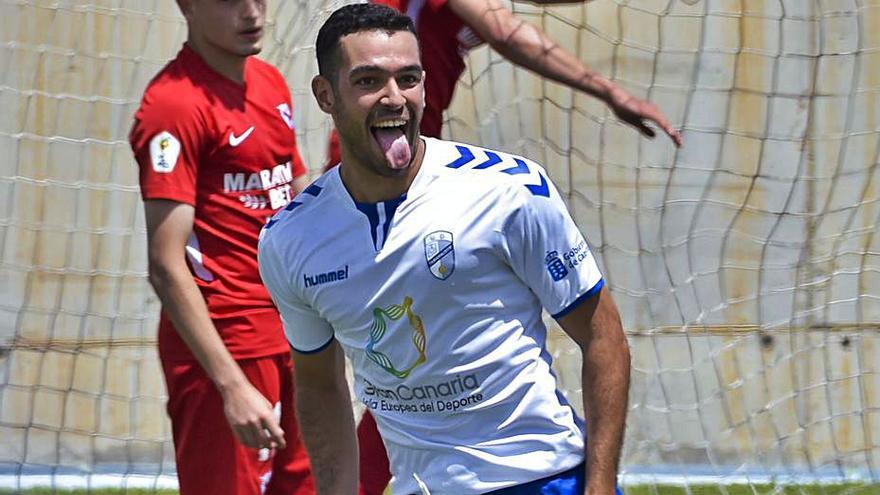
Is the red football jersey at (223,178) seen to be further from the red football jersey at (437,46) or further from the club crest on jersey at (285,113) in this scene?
the red football jersey at (437,46)

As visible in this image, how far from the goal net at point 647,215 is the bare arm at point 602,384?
2.70m

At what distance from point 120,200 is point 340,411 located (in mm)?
3052

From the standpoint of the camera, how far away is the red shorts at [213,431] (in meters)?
4.35

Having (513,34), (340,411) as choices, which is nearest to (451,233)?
(340,411)

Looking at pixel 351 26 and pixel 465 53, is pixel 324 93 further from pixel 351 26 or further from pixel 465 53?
pixel 465 53

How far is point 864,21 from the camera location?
Result: 5.53 metres

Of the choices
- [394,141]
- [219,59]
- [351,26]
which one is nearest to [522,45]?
[219,59]

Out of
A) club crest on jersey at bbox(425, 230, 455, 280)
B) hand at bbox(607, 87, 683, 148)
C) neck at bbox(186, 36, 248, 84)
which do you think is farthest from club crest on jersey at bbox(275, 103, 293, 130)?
club crest on jersey at bbox(425, 230, 455, 280)

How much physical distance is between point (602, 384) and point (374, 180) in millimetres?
586

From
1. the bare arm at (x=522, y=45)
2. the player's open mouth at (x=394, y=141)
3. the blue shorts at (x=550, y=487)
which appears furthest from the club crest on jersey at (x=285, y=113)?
the blue shorts at (x=550, y=487)

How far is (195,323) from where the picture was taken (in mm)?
4172

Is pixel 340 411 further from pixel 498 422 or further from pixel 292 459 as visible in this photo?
pixel 292 459

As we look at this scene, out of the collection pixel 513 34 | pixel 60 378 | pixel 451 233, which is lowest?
pixel 60 378

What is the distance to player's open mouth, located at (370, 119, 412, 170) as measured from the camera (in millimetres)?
2996
